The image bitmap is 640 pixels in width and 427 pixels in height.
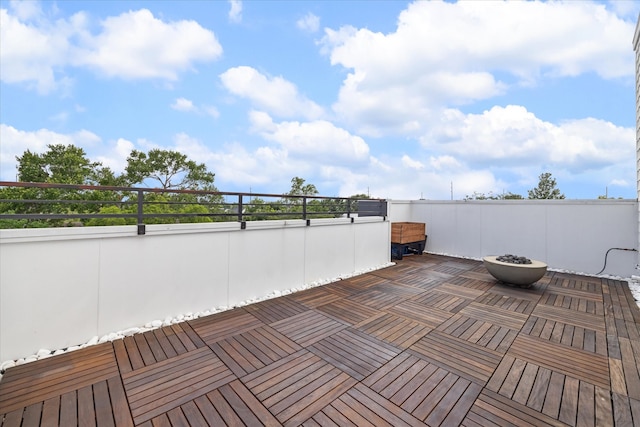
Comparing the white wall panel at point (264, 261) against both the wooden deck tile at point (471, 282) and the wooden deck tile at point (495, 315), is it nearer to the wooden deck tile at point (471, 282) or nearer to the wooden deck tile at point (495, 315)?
the wooden deck tile at point (495, 315)

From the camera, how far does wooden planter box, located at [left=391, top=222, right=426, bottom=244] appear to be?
5698mm

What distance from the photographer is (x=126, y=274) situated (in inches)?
92.7

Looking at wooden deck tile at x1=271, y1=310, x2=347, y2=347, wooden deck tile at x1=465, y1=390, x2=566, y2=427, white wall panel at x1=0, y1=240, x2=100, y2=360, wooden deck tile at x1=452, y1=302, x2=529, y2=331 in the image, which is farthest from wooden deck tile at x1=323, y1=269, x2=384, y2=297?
white wall panel at x1=0, y1=240, x2=100, y2=360

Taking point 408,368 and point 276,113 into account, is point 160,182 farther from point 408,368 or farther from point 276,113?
point 408,368

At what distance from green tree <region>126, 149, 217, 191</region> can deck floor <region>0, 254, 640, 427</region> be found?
840 centimetres

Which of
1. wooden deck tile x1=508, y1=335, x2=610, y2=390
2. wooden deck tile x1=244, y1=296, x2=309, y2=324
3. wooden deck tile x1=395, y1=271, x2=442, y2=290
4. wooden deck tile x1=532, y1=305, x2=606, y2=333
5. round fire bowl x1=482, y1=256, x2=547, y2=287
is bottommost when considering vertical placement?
wooden deck tile x1=244, y1=296, x2=309, y2=324

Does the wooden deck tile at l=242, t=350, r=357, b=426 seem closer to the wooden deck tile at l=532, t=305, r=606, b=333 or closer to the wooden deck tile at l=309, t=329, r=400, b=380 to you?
the wooden deck tile at l=309, t=329, r=400, b=380

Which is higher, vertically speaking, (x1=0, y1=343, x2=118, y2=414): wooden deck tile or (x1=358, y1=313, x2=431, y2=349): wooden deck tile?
(x1=358, y1=313, x2=431, y2=349): wooden deck tile

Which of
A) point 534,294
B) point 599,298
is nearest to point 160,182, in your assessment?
point 534,294

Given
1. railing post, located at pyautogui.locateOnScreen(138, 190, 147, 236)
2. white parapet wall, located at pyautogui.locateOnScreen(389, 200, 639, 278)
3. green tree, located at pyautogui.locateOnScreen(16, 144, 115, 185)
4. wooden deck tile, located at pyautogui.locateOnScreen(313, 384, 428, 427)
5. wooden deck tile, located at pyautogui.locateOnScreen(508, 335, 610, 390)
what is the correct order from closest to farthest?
wooden deck tile, located at pyautogui.locateOnScreen(313, 384, 428, 427) → wooden deck tile, located at pyautogui.locateOnScreen(508, 335, 610, 390) → railing post, located at pyautogui.locateOnScreen(138, 190, 147, 236) → white parapet wall, located at pyautogui.locateOnScreen(389, 200, 639, 278) → green tree, located at pyautogui.locateOnScreen(16, 144, 115, 185)

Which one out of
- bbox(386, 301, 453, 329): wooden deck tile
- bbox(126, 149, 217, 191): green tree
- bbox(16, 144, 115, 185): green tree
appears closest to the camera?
bbox(386, 301, 453, 329): wooden deck tile

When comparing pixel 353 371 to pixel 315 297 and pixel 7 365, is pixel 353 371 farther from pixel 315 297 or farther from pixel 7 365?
pixel 7 365

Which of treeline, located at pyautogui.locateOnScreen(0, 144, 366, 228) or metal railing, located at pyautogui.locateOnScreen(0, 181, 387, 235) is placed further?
treeline, located at pyautogui.locateOnScreen(0, 144, 366, 228)

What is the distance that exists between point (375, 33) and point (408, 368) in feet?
23.6
